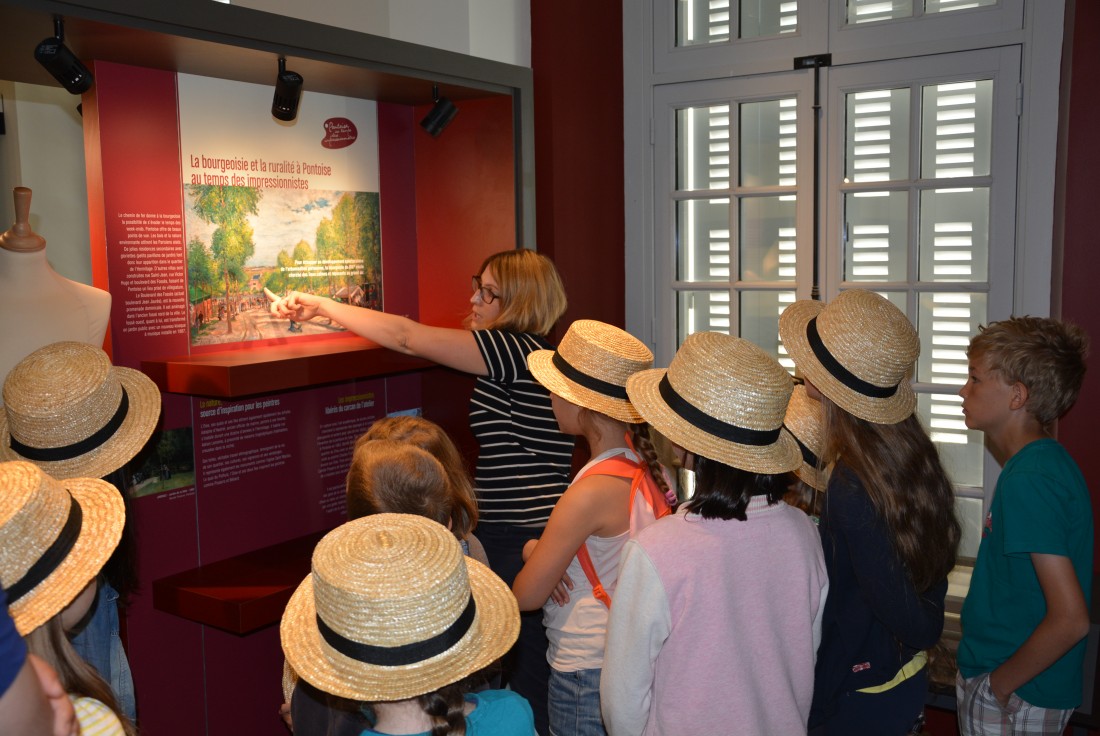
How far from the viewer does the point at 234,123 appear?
10.0 feet

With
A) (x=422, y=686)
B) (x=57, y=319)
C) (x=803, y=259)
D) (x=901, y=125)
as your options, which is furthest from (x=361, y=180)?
(x=422, y=686)

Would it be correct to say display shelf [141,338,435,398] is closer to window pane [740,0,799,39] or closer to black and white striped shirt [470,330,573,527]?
black and white striped shirt [470,330,573,527]

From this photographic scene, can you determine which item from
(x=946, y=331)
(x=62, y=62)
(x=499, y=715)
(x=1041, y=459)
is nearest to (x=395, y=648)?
(x=499, y=715)

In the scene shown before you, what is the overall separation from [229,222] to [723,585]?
2.06m

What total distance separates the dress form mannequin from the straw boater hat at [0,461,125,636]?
1240 millimetres

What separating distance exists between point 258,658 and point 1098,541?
3072 millimetres

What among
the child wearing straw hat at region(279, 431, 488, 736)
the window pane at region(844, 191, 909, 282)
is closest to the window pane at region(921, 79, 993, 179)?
the window pane at region(844, 191, 909, 282)

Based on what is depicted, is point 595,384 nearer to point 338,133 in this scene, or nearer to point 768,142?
point 338,133

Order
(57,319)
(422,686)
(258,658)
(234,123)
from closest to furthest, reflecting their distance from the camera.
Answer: (422,686)
(57,319)
(234,123)
(258,658)

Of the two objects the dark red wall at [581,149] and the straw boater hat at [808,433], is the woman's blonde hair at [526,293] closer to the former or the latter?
the dark red wall at [581,149]

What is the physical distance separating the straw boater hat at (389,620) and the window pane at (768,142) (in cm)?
325

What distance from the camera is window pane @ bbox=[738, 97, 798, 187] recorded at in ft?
14.0

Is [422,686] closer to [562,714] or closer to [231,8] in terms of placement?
[562,714]

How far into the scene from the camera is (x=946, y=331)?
3977 mm
